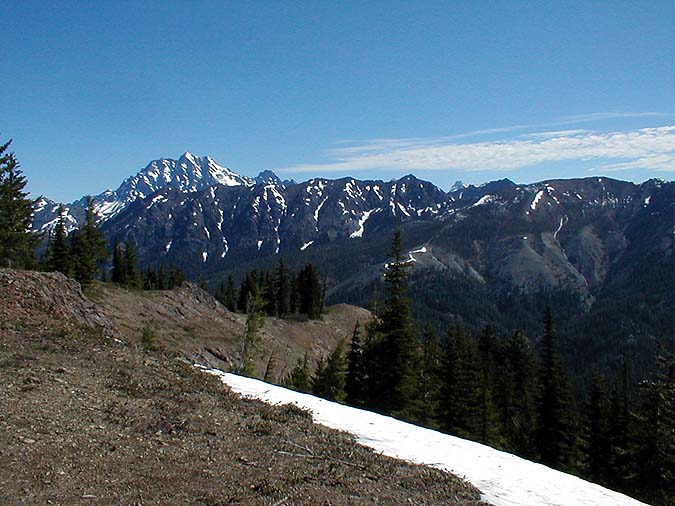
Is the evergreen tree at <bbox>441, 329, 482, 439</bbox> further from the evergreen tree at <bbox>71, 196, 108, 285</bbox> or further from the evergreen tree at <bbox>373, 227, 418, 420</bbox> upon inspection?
the evergreen tree at <bbox>71, 196, 108, 285</bbox>

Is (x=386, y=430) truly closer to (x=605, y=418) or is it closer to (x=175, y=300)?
(x=605, y=418)

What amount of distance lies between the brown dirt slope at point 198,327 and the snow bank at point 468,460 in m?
29.8

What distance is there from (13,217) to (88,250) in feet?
24.6

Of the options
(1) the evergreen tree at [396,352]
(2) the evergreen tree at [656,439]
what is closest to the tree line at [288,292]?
(1) the evergreen tree at [396,352]

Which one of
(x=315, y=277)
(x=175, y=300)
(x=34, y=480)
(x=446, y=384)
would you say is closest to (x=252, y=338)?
(x=446, y=384)

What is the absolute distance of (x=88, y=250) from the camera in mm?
54500

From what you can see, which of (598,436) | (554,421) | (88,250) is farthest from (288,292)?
(554,421)

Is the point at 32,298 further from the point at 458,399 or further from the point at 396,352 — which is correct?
the point at 458,399

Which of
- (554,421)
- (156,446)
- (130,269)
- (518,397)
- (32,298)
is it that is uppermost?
(32,298)

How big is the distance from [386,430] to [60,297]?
54.6 ft

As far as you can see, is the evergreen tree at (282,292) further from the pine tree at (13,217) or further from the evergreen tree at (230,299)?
the pine tree at (13,217)

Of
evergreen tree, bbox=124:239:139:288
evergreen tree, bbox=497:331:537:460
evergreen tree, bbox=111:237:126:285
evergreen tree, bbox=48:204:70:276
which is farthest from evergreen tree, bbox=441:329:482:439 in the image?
evergreen tree, bbox=111:237:126:285

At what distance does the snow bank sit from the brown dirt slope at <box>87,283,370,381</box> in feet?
97.6

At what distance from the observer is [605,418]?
1699 inches
